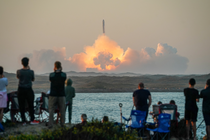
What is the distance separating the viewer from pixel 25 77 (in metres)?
9.83

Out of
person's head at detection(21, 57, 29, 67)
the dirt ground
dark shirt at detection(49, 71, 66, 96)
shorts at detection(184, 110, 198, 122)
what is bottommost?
the dirt ground

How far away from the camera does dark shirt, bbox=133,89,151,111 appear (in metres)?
10.1

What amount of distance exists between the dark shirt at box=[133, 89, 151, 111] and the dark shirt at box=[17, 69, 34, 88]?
130 inches

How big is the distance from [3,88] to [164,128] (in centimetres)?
489

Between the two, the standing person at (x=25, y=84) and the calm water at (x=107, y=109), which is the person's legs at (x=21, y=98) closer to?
the standing person at (x=25, y=84)

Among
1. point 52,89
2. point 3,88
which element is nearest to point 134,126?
point 52,89

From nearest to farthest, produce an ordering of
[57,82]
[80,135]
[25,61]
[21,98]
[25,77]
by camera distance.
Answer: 1. [80,135]
2. [57,82]
3. [25,61]
4. [25,77]
5. [21,98]

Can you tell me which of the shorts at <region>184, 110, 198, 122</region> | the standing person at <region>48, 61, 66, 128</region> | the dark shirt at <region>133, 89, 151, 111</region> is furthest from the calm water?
the shorts at <region>184, 110, 198, 122</region>

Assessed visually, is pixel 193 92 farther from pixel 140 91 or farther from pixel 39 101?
pixel 39 101

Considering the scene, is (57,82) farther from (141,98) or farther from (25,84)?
(141,98)

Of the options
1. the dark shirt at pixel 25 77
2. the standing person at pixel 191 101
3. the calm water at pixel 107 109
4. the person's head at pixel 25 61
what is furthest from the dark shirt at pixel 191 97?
the person's head at pixel 25 61

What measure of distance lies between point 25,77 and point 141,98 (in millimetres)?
3609

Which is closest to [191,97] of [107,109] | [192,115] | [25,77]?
[192,115]

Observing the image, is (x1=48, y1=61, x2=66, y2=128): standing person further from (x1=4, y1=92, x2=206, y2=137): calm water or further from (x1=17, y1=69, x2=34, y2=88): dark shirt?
(x1=4, y1=92, x2=206, y2=137): calm water
